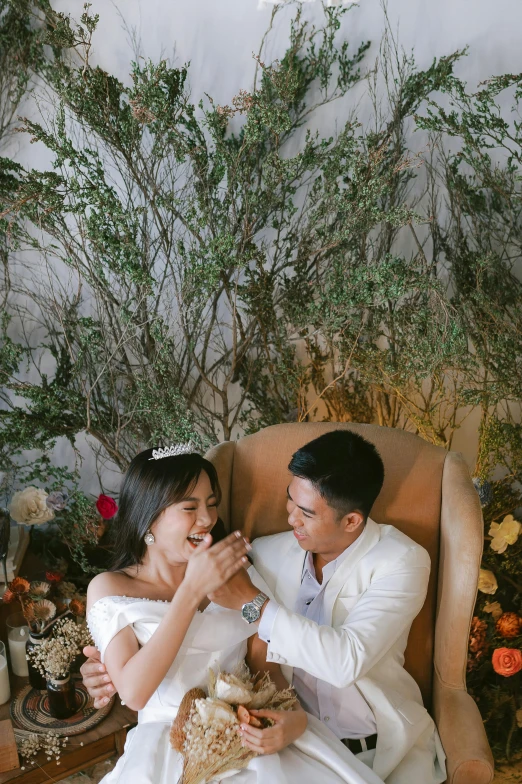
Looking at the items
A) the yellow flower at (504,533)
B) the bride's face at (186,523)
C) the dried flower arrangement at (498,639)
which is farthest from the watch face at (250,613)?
the yellow flower at (504,533)

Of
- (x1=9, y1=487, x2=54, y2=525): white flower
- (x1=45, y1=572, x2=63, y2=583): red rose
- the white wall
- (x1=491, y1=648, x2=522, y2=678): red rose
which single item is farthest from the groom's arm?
the white wall

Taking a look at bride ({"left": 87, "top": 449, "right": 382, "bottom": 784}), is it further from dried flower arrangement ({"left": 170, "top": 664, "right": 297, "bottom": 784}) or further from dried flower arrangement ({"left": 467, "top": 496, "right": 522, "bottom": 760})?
dried flower arrangement ({"left": 467, "top": 496, "right": 522, "bottom": 760})

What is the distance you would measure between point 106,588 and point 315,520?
577 millimetres

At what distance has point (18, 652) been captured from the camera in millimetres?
2301

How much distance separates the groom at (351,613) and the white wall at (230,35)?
1.90 m

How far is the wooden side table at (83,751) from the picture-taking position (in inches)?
75.8

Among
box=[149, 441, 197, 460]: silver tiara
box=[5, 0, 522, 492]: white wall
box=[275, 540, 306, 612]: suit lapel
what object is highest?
box=[5, 0, 522, 492]: white wall

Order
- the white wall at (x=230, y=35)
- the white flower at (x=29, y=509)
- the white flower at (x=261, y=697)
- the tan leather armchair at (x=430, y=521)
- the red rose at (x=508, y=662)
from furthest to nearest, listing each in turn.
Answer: the white wall at (x=230, y=35) → the white flower at (x=29, y=509) → the red rose at (x=508, y=662) → the tan leather armchair at (x=430, y=521) → the white flower at (x=261, y=697)

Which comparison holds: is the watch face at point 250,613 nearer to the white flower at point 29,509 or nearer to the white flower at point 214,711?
the white flower at point 214,711

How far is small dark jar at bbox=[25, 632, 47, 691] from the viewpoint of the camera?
85.7 inches

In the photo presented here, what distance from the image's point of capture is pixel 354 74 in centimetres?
306

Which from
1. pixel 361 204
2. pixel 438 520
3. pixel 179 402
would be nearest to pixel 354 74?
pixel 361 204

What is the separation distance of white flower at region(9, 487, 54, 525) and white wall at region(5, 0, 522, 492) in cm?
152

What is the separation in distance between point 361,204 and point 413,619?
1483mm
